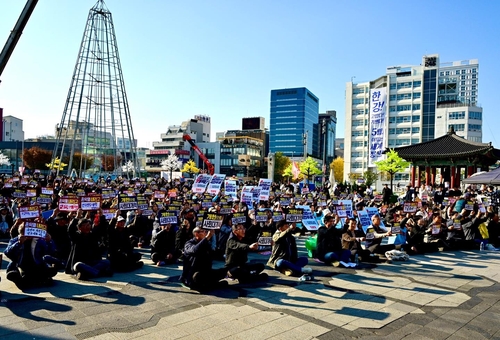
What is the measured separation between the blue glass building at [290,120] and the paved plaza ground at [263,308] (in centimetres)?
14302

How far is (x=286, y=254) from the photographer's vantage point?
9.79 m

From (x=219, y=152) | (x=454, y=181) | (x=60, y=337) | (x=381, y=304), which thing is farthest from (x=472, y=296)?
(x=219, y=152)

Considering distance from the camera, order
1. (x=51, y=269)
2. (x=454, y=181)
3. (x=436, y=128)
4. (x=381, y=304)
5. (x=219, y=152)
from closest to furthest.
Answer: (x=381, y=304) → (x=51, y=269) → (x=454, y=181) → (x=436, y=128) → (x=219, y=152)

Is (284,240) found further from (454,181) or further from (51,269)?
(454,181)

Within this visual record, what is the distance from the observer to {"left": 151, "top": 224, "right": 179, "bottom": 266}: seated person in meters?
10.7

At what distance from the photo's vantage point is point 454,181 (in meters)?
41.8

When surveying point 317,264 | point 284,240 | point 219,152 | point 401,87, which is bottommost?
point 317,264

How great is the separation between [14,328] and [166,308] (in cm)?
239

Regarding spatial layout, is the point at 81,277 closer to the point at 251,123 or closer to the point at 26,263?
the point at 26,263

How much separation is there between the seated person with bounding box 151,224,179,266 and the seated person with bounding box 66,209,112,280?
1621 mm

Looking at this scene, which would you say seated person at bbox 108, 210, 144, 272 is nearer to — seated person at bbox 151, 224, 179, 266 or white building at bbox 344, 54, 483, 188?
seated person at bbox 151, 224, 179, 266

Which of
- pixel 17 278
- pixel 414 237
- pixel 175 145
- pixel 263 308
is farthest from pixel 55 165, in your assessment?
pixel 263 308

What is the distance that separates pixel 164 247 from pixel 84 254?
7.77 feet

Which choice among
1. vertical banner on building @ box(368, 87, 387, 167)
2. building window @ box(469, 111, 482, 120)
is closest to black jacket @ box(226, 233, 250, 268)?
vertical banner on building @ box(368, 87, 387, 167)
